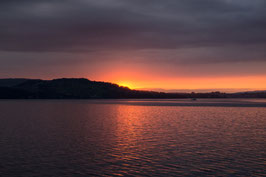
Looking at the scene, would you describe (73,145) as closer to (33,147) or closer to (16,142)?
(33,147)

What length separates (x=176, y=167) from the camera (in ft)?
92.2

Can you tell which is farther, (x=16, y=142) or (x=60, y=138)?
(x=60, y=138)

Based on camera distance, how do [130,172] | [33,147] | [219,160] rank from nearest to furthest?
[130,172]
[219,160]
[33,147]

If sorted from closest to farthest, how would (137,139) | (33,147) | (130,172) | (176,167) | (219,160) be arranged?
(130,172), (176,167), (219,160), (33,147), (137,139)

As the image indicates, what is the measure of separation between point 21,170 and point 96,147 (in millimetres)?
13620

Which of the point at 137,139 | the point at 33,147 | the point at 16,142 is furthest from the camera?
the point at 137,139

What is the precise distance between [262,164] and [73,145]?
82.7 ft

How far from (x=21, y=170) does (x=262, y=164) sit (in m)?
24.1

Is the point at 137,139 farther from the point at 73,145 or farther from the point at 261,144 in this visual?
the point at 261,144

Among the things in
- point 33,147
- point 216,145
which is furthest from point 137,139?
point 33,147

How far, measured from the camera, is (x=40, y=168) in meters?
27.8

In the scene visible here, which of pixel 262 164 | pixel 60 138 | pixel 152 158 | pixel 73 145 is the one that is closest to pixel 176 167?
pixel 152 158

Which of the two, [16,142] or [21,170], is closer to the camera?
[21,170]

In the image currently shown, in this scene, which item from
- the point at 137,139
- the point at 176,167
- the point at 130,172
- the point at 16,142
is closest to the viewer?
the point at 130,172
